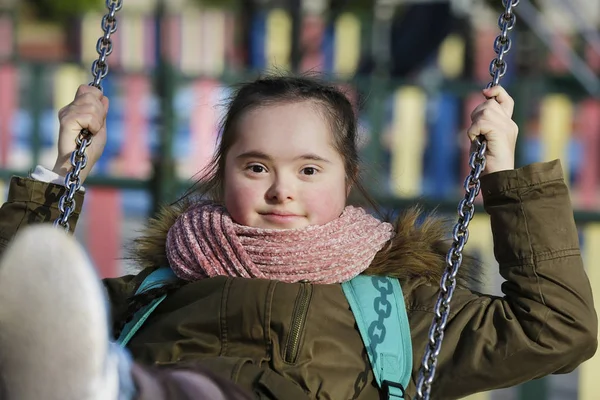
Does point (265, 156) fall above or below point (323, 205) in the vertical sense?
above

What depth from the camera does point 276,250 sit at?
2.28 m

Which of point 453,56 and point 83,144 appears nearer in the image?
point 83,144

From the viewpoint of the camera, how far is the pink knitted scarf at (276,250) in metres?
2.29

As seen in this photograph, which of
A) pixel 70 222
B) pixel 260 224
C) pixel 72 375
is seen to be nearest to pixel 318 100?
pixel 260 224

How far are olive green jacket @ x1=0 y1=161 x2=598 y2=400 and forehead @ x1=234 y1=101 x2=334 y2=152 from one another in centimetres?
32

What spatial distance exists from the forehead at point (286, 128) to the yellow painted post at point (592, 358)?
7.68 feet

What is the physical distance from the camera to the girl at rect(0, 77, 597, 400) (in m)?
2.23

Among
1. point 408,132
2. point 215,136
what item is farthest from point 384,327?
point 408,132

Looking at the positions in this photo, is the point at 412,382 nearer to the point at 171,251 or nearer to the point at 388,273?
the point at 388,273

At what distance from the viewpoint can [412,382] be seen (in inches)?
89.6

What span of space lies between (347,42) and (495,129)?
6.64m

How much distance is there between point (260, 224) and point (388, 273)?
322mm

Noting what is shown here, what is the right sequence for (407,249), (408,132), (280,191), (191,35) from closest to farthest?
1. (280,191)
2. (407,249)
3. (408,132)
4. (191,35)

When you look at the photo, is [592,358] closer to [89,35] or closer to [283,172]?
[283,172]
